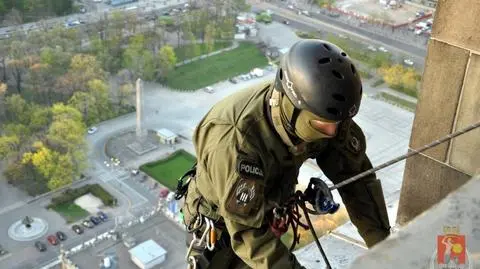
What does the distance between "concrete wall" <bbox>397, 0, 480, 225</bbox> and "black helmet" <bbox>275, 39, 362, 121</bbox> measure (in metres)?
0.80

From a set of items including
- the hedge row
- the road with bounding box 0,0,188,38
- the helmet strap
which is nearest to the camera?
the helmet strap

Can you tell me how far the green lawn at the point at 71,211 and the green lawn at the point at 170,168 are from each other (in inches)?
81.3

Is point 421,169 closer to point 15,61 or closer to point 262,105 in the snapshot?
point 262,105

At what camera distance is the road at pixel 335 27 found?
74.7 feet

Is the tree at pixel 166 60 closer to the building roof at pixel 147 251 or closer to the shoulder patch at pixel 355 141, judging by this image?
the building roof at pixel 147 251

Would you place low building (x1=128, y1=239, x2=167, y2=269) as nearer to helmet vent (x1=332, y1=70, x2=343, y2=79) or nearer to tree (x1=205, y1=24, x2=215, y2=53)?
helmet vent (x1=332, y1=70, x2=343, y2=79)

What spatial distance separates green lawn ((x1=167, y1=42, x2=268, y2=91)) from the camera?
67.9 feet

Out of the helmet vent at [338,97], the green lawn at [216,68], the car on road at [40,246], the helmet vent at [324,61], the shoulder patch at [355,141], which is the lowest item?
the car on road at [40,246]

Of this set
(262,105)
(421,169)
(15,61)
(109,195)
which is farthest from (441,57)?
(15,61)

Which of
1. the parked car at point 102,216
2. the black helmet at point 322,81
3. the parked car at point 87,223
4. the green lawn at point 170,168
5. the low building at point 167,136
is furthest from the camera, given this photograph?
the low building at point 167,136

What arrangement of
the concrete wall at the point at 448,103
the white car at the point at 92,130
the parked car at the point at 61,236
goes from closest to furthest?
the concrete wall at the point at 448,103, the parked car at the point at 61,236, the white car at the point at 92,130

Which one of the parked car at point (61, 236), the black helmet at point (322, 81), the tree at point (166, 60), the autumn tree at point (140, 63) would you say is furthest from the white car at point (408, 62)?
the black helmet at point (322, 81)

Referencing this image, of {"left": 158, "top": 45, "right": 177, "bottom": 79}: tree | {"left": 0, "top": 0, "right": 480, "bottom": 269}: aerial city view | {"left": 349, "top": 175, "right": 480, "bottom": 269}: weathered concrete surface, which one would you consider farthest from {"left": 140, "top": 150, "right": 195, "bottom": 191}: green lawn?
{"left": 349, "top": 175, "right": 480, "bottom": 269}: weathered concrete surface

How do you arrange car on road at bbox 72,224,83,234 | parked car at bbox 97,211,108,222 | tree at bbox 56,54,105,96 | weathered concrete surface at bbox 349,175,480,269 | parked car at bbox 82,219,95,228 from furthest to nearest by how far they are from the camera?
tree at bbox 56,54,105,96, parked car at bbox 97,211,108,222, parked car at bbox 82,219,95,228, car on road at bbox 72,224,83,234, weathered concrete surface at bbox 349,175,480,269
